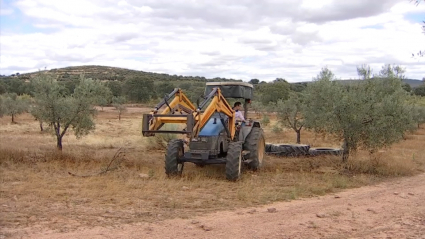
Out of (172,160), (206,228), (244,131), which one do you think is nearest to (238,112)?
(244,131)

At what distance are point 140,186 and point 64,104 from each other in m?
7.37

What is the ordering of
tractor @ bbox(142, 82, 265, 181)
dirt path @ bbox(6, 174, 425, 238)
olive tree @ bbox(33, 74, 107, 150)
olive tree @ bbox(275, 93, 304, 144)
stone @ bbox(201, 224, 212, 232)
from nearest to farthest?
dirt path @ bbox(6, 174, 425, 238) → stone @ bbox(201, 224, 212, 232) → tractor @ bbox(142, 82, 265, 181) → olive tree @ bbox(33, 74, 107, 150) → olive tree @ bbox(275, 93, 304, 144)

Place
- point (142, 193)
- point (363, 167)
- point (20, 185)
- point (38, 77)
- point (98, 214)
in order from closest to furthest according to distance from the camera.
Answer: point (98, 214) → point (142, 193) → point (20, 185) → point (363, 167) → point (38, 77)

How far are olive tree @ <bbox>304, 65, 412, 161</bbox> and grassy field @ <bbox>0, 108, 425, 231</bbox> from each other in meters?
0.86

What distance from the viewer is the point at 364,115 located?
11797 mm

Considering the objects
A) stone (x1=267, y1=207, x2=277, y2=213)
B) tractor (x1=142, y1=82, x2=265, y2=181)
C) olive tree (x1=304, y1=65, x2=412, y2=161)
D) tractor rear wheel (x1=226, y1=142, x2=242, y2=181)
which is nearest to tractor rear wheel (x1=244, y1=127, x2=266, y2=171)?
tractor (x1=142, y1=82, x2=265, y2=181)

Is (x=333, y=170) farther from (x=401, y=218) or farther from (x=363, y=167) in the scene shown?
(x=401, y=218)

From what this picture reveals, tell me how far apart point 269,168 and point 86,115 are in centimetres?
732

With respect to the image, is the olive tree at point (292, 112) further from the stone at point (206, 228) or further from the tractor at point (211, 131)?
the stone at point (206, 228)

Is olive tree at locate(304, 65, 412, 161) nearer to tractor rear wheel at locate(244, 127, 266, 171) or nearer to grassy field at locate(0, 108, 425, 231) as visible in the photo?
grassy field at locate(0, 108, 425, 231)

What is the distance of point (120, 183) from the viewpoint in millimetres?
9766

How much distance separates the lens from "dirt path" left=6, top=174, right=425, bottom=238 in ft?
20.2

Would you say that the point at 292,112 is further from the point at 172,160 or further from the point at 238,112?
the point at 172,160

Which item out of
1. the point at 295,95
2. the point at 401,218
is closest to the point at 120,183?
the point at 401,218
